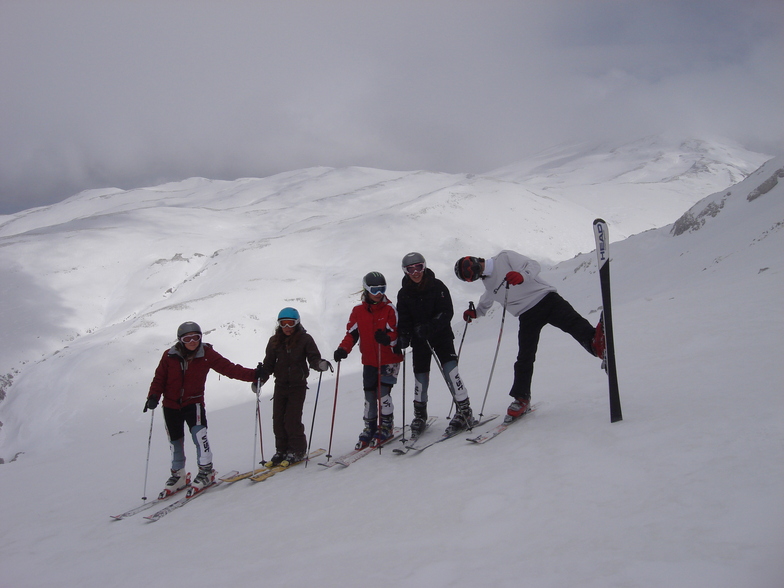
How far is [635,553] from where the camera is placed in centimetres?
270

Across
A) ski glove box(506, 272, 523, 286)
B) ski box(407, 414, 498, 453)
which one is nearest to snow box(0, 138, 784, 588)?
ski box(407, 414, 498, 453)

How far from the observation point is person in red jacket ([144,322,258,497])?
6.89 m

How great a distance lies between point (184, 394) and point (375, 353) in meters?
2.79

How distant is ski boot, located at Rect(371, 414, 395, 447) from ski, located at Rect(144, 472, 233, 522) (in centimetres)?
238

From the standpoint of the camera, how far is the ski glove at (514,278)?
19.4 feet

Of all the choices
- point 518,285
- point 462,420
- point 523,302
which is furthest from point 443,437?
point 518,285

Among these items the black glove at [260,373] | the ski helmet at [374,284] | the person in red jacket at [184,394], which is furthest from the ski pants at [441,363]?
the person in red jacket at [184,394]

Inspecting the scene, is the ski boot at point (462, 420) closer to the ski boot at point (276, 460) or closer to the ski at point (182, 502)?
the ski boot at point (276, 460)

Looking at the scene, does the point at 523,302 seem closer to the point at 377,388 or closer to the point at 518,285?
the point at 518,285

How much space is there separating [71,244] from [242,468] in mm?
54956

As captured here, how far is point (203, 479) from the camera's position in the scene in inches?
275

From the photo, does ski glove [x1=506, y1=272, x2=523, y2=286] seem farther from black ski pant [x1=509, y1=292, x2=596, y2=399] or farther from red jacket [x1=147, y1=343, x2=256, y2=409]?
red jacket [x1=147, y1=343, x2=256, y2=409]

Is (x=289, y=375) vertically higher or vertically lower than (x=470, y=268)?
lower

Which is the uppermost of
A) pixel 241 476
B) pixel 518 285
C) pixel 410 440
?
pixel 518 285
